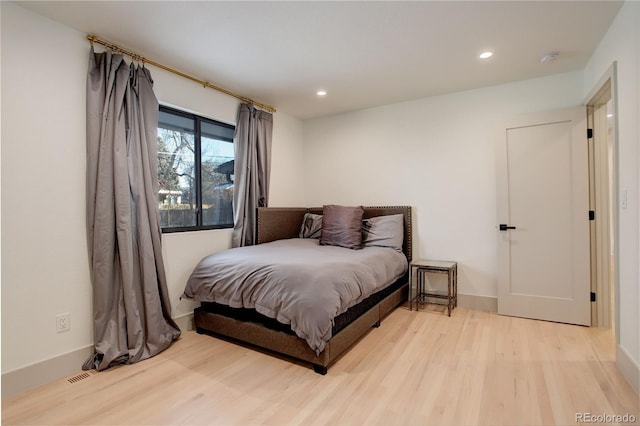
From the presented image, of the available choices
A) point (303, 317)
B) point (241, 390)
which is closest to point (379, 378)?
point (303, 317)

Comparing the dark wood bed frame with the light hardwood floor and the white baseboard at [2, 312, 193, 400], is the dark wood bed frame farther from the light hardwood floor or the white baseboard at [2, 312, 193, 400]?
the white baseboard at [2, 312, 193, 400]

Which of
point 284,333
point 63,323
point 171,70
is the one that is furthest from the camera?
point 171,70

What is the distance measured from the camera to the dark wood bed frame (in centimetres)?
213

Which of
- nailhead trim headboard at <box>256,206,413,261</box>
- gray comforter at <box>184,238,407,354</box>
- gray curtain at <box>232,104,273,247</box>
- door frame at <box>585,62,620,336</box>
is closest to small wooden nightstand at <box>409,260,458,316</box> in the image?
nailhead trim headboard at <box>256,206,413,261</box>

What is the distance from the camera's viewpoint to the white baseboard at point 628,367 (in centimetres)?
178

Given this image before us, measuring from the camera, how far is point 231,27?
2.19m

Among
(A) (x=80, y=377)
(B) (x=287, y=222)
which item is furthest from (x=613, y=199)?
(A) (x=80, y=377)

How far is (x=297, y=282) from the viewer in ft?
7.01

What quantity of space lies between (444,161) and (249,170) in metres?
2.25

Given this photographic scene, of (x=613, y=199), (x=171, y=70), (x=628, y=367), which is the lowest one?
(x=628, y=367)

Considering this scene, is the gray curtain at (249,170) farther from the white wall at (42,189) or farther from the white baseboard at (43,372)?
the white baseboard at (43,372)

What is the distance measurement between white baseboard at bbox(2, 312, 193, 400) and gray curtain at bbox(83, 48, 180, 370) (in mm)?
87

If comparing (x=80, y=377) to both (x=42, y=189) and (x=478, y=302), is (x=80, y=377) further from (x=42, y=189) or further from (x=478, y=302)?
(x=478, y=302)

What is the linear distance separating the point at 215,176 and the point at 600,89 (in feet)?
11.7
